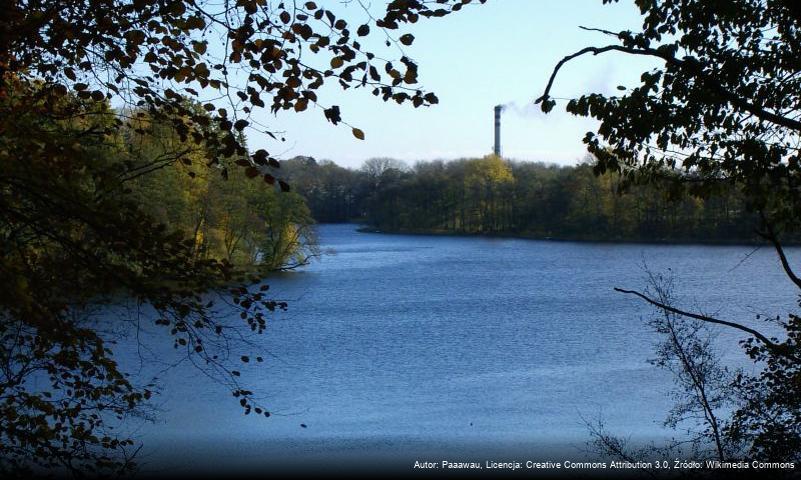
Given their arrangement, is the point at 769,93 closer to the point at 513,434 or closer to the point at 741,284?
the point at 513,434

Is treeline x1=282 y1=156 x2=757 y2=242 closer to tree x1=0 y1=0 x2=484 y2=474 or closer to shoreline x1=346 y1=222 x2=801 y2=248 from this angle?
shoreline x1=346 y1=222 x2=801 y2=248

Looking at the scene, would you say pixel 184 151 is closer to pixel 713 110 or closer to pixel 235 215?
pixel 713 110

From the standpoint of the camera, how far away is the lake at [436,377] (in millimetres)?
10758

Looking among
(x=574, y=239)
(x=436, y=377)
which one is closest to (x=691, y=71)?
(x=436, y=377)

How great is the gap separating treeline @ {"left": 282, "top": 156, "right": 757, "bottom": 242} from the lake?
56.8 feet

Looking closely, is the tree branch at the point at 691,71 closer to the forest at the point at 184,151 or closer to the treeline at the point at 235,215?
the forest at the point at 184,151

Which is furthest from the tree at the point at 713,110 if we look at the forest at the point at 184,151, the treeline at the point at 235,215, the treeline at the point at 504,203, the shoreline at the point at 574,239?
the treeline at the point at 504,203

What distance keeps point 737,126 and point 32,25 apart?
348 centimetres

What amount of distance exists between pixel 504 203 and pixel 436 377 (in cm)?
4437

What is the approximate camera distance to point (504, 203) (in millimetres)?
57906

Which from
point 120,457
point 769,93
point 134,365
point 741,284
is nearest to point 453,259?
point 741,284

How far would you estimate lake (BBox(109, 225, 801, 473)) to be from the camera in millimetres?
10758

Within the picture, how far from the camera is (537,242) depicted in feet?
167

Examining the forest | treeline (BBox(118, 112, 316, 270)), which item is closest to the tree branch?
the forest
